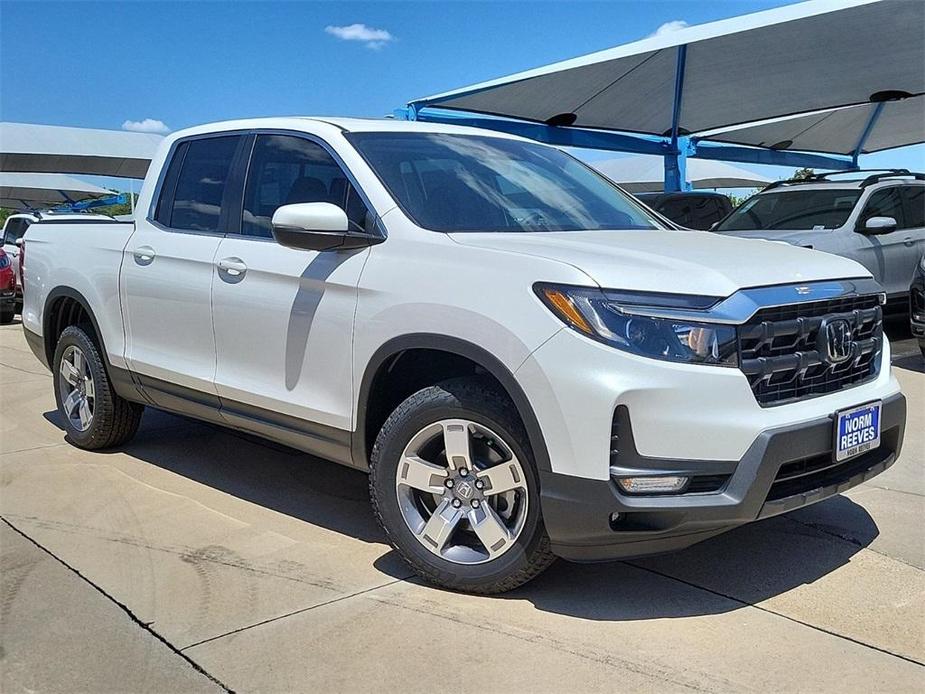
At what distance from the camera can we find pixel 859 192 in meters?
9.55

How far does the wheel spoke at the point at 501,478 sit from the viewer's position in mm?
3227

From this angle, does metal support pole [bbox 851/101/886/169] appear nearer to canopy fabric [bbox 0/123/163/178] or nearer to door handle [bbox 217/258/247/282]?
door handle [bbox 217/258/247/282]

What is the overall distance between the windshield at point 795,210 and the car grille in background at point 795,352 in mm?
6401

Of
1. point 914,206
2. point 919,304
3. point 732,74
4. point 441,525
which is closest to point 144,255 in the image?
point 441,525

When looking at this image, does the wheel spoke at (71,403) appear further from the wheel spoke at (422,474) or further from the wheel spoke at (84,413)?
the wheel spoke at (422,474)

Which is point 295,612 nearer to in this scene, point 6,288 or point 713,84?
point 6,288

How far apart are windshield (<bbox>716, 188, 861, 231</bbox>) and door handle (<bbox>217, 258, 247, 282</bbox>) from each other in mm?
6944

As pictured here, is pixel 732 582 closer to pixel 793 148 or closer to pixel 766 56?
pixel 766 56

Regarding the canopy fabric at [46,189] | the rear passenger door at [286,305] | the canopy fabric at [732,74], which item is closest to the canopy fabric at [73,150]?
the canopy fabric at [46,189]

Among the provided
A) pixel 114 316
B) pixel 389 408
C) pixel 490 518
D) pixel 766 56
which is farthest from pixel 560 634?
pixel 766 56

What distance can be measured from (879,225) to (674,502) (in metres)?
7.20

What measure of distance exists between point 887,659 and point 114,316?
404 centimetres

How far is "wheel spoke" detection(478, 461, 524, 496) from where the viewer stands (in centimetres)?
323

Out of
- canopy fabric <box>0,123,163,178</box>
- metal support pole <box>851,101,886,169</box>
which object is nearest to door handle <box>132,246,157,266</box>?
metal support pole <box>851,101,886,169</box>
